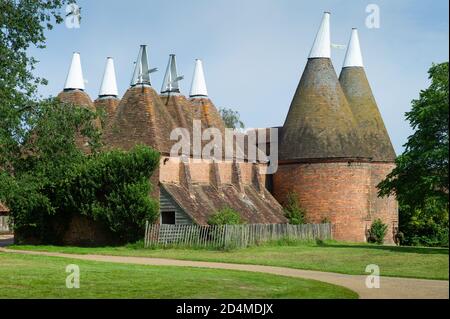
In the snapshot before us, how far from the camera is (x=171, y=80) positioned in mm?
45188

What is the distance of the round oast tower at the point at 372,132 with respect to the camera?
4716 centimetres

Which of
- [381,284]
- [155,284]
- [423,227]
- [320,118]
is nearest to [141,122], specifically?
[320,118]

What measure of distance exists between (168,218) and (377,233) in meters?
13.5

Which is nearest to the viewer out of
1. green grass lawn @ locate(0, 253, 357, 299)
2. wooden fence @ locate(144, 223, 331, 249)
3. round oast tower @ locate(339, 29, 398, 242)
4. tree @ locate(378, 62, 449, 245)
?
green grass lawn @ locate(0, 253, 357, 299)

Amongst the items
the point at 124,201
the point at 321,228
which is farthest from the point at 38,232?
the point at 321,228

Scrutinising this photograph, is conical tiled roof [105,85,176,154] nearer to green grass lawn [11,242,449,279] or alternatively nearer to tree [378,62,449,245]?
green grass lawn [11,242,449,279]

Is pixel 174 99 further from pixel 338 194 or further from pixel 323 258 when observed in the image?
pixel 323 258

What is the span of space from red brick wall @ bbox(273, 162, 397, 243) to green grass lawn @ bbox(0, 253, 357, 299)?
73.4 ft

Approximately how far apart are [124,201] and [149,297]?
20.9 meters

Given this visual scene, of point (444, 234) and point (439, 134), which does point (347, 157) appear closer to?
point (444, 234)

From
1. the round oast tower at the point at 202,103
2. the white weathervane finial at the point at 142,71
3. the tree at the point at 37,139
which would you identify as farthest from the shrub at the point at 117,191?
the round oast tower at the point at 202,103

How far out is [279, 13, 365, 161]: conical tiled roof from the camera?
44500 millimetres

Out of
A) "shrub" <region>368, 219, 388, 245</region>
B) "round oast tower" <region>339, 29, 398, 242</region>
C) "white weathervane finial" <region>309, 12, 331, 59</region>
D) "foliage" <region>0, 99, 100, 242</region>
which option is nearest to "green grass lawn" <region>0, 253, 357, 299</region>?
"foliage" <region>0, 99, 100, 242</region>

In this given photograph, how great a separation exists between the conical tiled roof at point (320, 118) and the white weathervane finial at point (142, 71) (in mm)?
9160
